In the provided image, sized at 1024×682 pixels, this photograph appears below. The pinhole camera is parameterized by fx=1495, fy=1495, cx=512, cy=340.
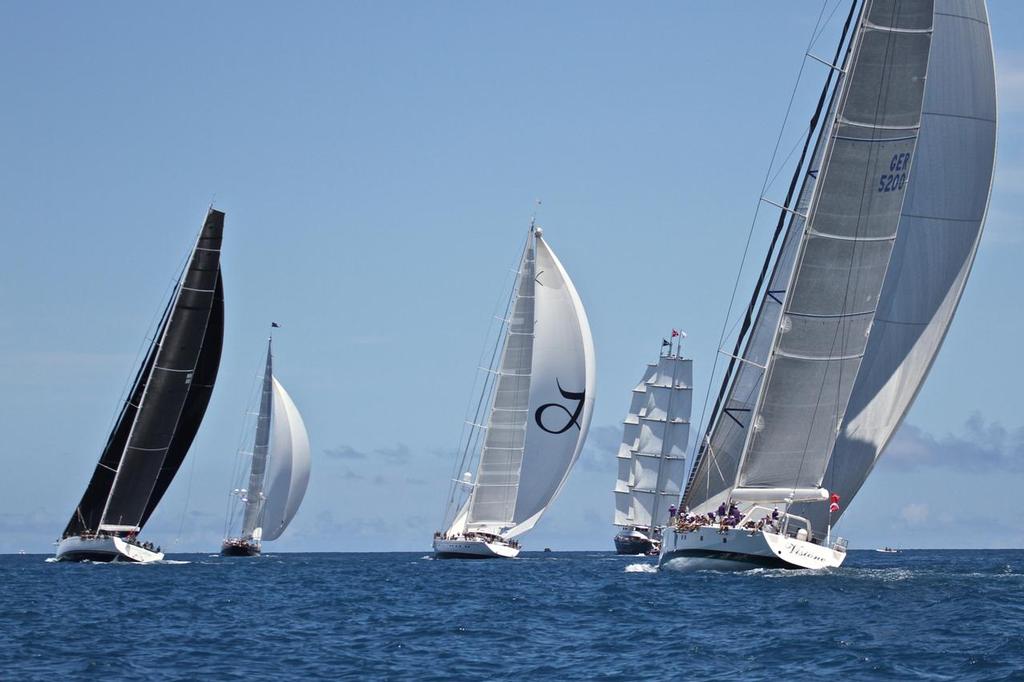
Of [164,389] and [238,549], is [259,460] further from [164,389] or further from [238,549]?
[164,389]

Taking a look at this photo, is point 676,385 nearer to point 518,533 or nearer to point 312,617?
point 518,533

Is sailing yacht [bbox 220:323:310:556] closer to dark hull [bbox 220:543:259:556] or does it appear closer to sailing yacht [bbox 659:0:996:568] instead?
dark hull [bbox 220:543:259:556]

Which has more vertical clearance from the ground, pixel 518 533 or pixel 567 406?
pixel 567 406

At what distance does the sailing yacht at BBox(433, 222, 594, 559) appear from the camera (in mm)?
58844

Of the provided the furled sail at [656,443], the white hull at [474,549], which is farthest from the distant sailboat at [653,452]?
the white hull at [474,549]

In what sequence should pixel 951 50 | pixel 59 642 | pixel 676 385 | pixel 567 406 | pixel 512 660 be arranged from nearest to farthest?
pixel 512 660
pixel 59 642
pixel 951 50
pixel 567 406
pixel 676 385

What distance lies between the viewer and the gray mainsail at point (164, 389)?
53094 mm

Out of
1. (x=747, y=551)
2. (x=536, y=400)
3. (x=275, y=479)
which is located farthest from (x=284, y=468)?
(x=747, y=551)

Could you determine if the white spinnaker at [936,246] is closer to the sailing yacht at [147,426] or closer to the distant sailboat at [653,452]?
the sailing yacht at [147,426]

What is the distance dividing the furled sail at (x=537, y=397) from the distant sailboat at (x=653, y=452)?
54.9 ft

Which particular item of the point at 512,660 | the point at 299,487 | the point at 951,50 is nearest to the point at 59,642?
the point at 512,660

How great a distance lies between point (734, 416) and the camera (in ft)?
132

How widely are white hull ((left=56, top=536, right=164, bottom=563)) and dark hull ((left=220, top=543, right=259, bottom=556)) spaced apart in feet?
68.2

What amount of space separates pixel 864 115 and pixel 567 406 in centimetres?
2520
